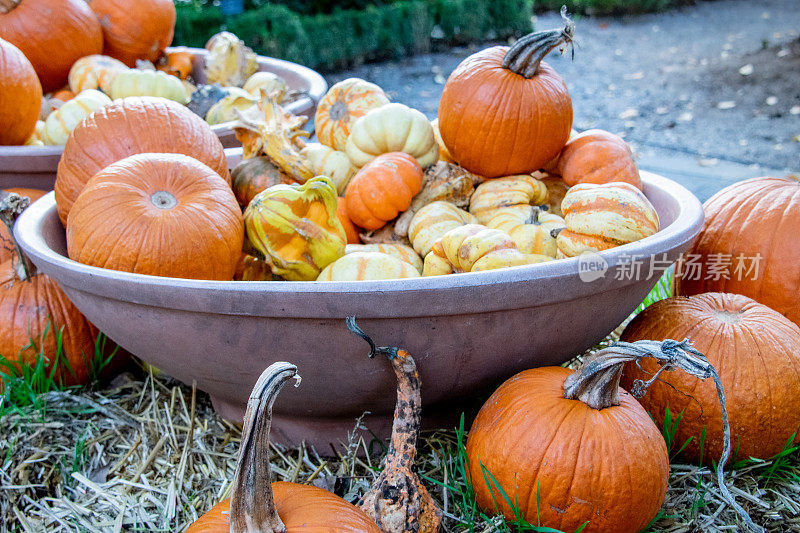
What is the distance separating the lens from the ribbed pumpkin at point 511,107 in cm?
211

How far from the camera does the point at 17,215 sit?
2.22 metres

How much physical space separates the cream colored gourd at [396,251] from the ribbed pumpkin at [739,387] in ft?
2.29

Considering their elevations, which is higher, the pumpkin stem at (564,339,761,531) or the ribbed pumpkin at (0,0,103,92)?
the ribbed pumpkin at (0,0,103,92)

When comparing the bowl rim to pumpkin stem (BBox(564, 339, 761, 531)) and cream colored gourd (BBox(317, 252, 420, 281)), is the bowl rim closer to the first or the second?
pumpkin stem (BBox(564, 339, 761, 531))

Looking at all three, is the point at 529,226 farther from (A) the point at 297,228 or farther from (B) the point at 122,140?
(B) the point at 122,140

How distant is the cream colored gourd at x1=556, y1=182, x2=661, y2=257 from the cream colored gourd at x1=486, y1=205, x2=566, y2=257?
0.27 feet

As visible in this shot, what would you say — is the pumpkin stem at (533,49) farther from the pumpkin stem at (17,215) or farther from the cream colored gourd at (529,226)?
the pumpkin stem at (17,215)

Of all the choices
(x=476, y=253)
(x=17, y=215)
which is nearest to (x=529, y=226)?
(x=476, y=253)

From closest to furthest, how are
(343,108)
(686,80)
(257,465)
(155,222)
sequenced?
(257,465) → (155,222) → (343,108) → (686,80)

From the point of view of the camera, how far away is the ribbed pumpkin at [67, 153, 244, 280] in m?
1.71

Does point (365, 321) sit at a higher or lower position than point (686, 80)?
higher

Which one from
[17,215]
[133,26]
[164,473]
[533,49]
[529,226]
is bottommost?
[164,473]

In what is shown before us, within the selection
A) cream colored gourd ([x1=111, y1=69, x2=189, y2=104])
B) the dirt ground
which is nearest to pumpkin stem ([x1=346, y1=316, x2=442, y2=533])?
cream colored gourd ([x1=111, y1=69, x2=189, y2=104])

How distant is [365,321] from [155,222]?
2.14ft
